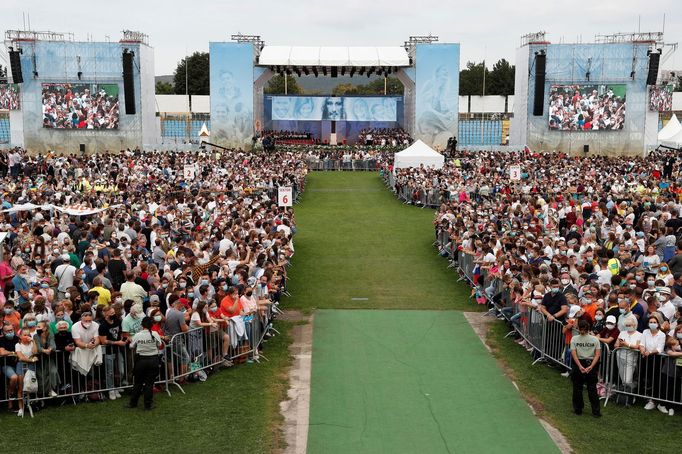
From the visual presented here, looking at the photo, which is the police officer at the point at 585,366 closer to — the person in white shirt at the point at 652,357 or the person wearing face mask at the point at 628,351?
the person wearing face mask at the point at 628,351

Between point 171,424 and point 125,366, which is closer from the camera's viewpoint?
point 171,424

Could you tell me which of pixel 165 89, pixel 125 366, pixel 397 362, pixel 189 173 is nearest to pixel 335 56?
pixel 189 173

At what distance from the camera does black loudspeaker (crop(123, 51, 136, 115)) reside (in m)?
49.9

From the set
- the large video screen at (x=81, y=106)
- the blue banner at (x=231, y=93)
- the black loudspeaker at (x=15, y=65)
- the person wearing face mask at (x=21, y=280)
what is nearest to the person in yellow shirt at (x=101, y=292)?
the person wearing face mask at (x=21, y=280)

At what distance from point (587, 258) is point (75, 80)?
43858 mm

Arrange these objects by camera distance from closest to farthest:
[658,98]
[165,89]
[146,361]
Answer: [146,361]
[658,98]
[165,89]

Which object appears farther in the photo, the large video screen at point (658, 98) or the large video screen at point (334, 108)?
the large video screen at point (334, 108)

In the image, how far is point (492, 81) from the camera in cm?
11006

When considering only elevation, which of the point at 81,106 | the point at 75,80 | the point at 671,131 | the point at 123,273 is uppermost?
the point at 75,80

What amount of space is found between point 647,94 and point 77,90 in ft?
127

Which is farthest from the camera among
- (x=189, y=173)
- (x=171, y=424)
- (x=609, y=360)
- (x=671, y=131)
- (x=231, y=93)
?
(x=231, y=93)

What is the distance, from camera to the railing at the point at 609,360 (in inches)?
410

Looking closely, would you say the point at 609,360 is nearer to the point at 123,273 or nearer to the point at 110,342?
the point at 110,342

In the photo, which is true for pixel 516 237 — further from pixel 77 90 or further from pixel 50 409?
pixel 77 90
